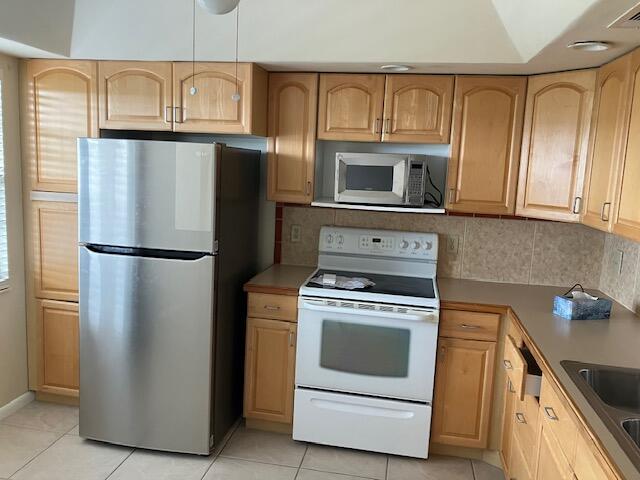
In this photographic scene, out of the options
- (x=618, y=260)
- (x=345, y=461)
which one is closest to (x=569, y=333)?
(x=618, y=260)

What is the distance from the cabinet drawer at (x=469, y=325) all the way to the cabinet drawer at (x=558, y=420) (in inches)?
29.0

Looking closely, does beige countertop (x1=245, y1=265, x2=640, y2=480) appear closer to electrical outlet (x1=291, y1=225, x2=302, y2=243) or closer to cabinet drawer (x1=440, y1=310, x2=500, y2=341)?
cabinet drawer (x1=440, y1=310, x2=500, y2=341)

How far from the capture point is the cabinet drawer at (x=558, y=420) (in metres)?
1.68

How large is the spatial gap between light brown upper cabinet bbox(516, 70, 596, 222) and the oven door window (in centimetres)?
98

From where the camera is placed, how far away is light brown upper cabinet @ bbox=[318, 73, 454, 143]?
298 cm

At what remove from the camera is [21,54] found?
9.71 ft

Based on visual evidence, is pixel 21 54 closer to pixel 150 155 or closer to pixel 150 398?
pixel 150 155

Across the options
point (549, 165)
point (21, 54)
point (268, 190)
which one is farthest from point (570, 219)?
point (21, 54)

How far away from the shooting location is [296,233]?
3.49 metres

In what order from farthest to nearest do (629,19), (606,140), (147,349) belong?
(147,349)
(606,140)
(629,19)

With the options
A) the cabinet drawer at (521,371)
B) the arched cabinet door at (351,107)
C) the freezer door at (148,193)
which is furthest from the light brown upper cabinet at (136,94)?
the cabinet drawer at (521,371)

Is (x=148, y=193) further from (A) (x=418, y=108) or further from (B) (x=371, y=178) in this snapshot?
(A) (x=418, y=108)

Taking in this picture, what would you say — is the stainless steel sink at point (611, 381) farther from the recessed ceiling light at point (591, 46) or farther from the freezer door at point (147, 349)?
the freezer door at point (147, 349)

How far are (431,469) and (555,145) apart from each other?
1.80 m
